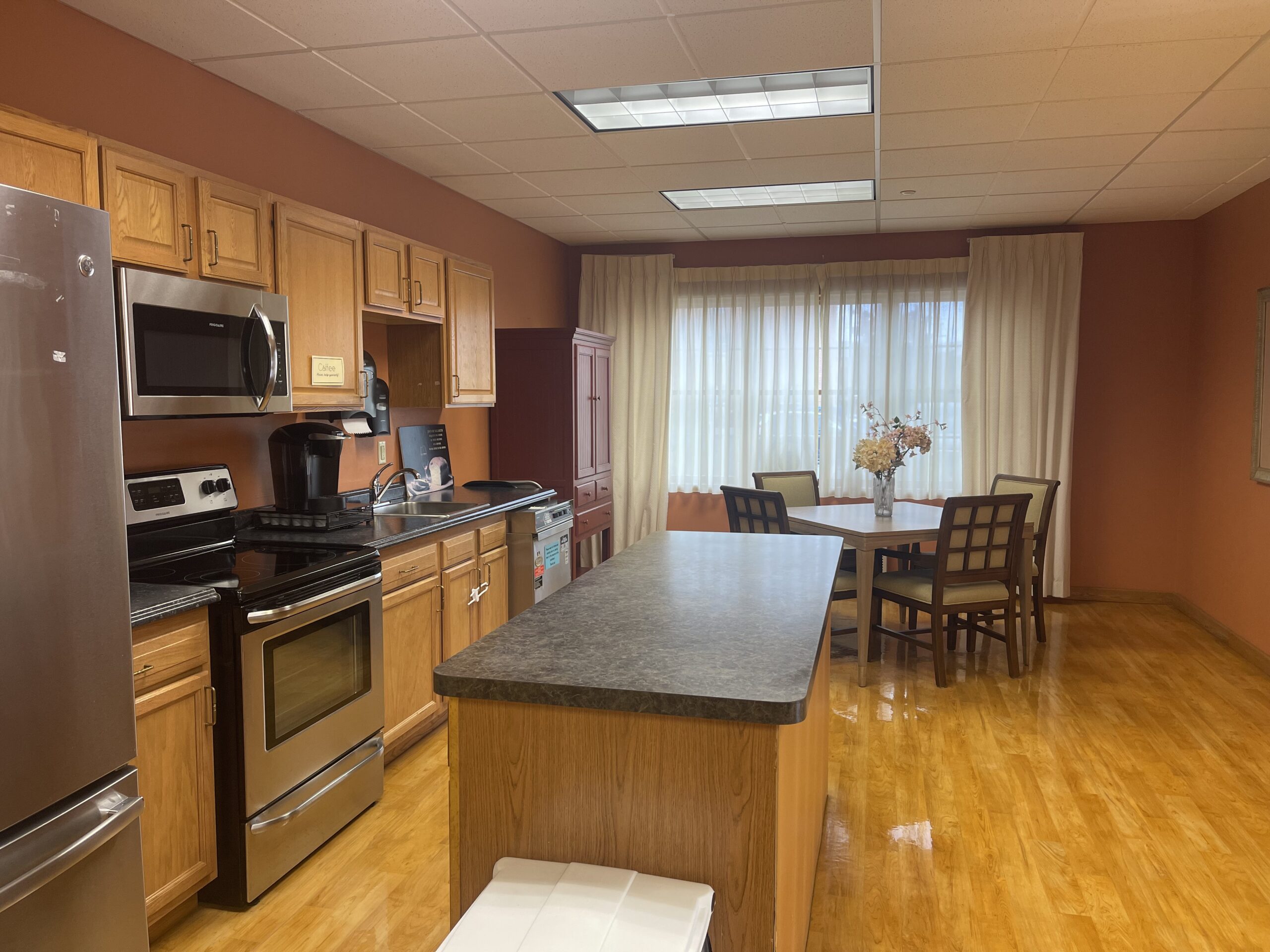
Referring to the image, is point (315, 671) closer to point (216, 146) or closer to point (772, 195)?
point (216, 146)

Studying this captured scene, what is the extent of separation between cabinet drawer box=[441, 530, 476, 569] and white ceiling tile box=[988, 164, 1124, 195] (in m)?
3.20

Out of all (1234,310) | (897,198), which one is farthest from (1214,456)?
(897,198)

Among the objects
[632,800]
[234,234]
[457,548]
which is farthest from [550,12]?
[632,800]

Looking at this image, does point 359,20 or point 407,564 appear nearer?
point 359,20

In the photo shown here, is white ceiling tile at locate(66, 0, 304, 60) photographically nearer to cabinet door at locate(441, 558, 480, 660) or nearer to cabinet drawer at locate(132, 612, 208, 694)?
cabinet drawer at locate(132, 612, 208, 694)

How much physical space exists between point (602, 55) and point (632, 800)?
239 cm

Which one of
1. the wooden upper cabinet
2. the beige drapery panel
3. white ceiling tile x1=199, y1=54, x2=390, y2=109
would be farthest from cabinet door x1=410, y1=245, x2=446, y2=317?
the beige drapery panel

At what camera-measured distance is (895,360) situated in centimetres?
622

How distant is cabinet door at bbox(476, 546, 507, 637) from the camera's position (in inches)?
159

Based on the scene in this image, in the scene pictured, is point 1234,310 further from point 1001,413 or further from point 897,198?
point 897,198


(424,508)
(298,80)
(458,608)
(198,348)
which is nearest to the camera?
(198,348)

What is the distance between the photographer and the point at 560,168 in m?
4.38

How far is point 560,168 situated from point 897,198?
78.0 inches

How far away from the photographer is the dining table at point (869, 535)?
175 inches
